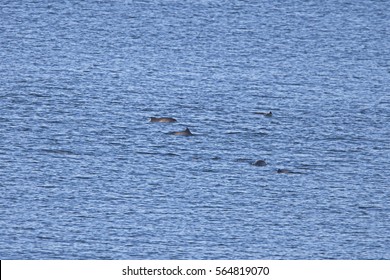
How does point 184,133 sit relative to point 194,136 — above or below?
above

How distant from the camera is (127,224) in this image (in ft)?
249

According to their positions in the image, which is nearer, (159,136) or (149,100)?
(159,136)

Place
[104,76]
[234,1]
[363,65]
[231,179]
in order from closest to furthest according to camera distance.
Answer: [231,179] < [104,76] < [363,65] < [234,1]

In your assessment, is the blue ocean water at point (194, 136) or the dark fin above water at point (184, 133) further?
the dark fin above water at point (184, 133)

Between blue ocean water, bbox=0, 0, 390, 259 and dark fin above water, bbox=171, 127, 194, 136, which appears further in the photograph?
dark fin above water, bbox=171, 127, 194, 136

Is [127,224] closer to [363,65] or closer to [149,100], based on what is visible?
[149,100]

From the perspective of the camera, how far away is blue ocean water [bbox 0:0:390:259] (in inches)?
2960

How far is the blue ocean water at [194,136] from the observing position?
75.2 metres

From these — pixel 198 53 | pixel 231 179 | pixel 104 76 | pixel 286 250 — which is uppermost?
pixel 198 53

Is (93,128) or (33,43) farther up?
(33,43)

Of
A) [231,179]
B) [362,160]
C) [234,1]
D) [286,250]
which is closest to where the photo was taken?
[286,250]

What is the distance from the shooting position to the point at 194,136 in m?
95.5

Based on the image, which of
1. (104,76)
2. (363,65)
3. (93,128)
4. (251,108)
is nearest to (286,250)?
(93,128)

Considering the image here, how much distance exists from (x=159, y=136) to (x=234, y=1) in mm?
69540
